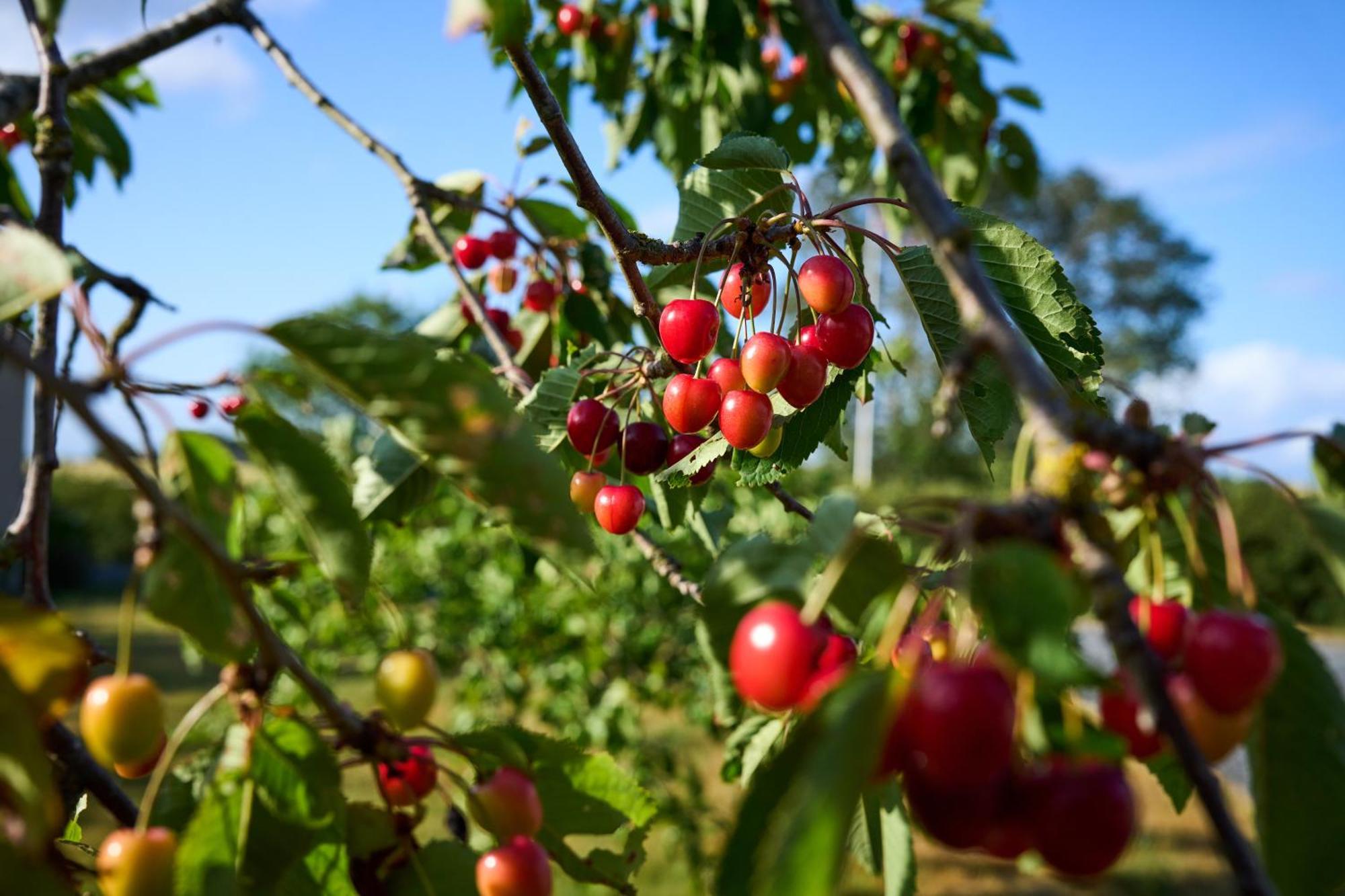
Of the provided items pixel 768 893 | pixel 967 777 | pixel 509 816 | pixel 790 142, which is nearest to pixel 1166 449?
pixel 967 777

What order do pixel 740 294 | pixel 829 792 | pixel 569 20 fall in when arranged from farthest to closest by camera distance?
pixel 569 20
pixel 740 294
pixel 829 792

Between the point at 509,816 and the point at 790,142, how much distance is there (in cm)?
269

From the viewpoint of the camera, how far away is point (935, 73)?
315 centimetres

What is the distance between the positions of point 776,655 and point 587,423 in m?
0.83

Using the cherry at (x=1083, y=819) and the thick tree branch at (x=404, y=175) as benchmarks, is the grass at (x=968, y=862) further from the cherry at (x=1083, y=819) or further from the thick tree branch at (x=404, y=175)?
the cherry at (x=1083, y=819)

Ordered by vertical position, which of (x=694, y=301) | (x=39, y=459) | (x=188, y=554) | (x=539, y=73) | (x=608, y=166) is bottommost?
(x=188, y=554)

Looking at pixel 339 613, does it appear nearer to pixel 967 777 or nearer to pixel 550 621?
pixel 550 621

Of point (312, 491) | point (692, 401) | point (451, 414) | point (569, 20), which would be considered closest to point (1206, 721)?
point (451, 414)

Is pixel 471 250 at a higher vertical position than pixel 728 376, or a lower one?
higher

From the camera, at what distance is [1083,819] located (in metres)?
0.52

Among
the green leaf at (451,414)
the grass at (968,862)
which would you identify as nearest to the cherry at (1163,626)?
the green leaf at (451,414)

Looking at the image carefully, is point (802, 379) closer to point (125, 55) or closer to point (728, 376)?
point (728, 376)

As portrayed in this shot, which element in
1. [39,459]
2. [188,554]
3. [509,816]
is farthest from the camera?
[39,459]

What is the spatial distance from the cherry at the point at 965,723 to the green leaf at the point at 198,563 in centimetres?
44
